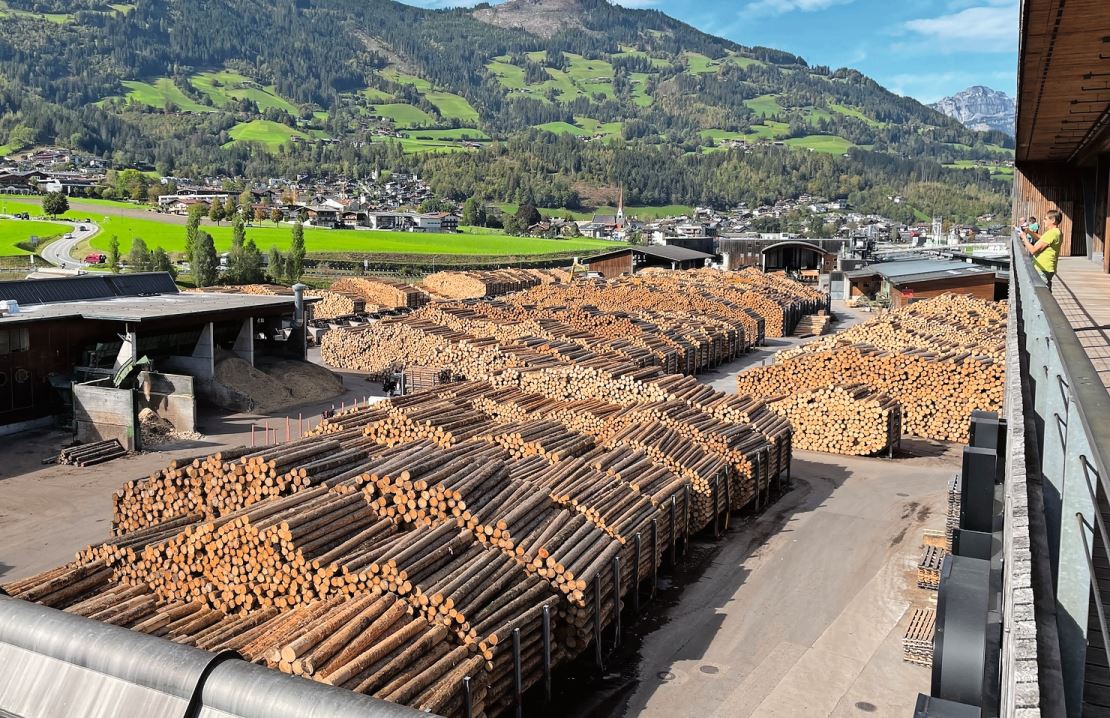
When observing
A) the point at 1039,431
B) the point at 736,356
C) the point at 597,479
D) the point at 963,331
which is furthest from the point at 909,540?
the point at 736,356

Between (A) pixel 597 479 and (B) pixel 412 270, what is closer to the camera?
(A) pixel 597 479

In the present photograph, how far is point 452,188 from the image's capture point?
623 feet

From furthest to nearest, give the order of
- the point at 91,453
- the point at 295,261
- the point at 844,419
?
1. the point at 295,261
2. the point at 844,419
3. the point at 91,453

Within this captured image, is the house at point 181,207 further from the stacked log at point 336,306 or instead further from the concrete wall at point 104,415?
the concrete wall at point 104,415

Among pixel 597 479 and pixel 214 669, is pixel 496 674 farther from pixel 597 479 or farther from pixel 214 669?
pixel 214 669

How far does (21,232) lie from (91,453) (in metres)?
73.0

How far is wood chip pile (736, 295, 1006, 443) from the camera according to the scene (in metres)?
26.8

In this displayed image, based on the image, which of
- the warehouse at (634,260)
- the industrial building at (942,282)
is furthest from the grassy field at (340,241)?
the industrial building at (942,282)

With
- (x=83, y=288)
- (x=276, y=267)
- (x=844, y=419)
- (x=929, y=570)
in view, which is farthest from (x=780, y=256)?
(x=929, y=570)

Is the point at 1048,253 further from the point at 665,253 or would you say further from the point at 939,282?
the point at 665,253

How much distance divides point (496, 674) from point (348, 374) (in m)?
28.9

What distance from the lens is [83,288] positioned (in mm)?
33031

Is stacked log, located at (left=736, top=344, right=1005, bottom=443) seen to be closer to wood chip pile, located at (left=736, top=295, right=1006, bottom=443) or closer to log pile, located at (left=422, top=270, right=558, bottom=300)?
wood chip pile, located at (left=736, top=295, right=1006, bottom=443)

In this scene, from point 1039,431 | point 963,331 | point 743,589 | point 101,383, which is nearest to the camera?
point 1039,431
